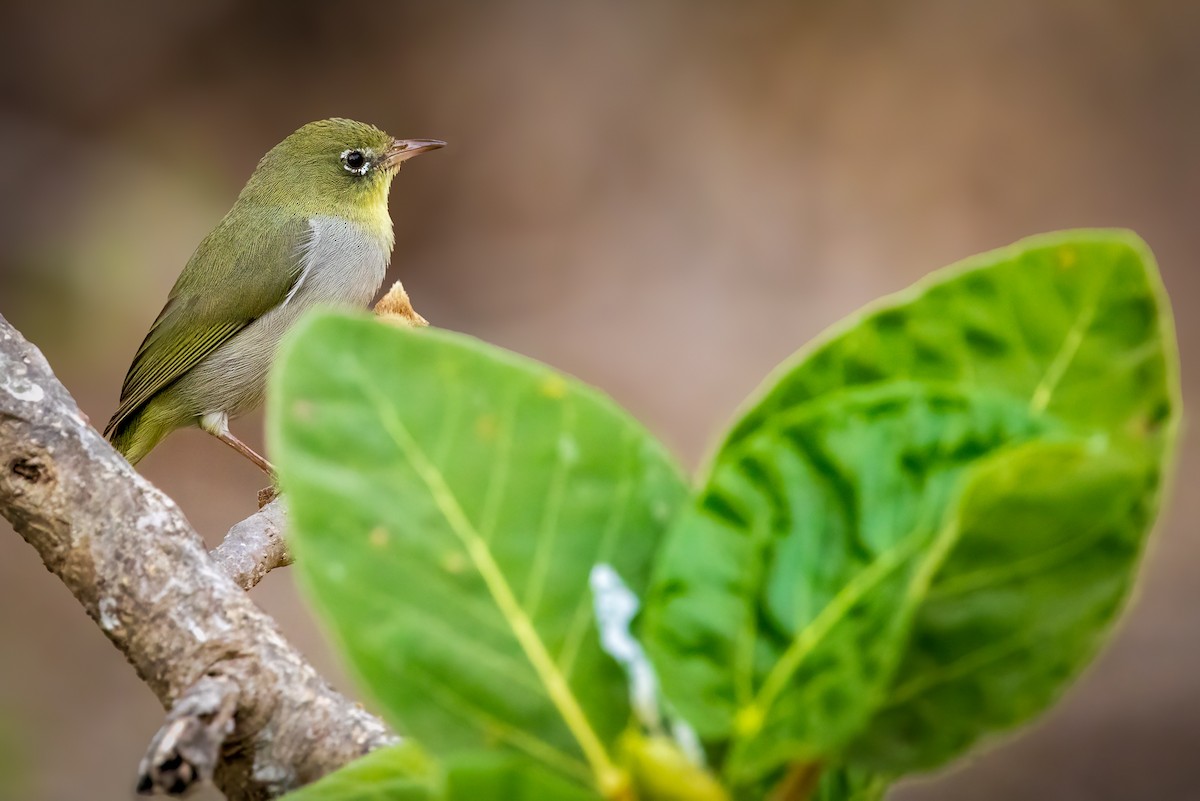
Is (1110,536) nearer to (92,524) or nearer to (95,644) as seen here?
(92,524)

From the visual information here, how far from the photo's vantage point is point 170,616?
109 centimetres

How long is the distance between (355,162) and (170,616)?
3.06 meters

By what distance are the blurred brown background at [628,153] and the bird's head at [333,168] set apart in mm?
1750

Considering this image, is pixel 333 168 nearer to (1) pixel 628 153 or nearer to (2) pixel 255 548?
(2) pixel 255 548

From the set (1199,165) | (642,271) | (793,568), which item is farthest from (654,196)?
(793,568)

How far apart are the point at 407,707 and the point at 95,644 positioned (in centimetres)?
492

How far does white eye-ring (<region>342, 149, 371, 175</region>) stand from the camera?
3959 millimetres

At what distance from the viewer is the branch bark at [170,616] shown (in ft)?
3.24

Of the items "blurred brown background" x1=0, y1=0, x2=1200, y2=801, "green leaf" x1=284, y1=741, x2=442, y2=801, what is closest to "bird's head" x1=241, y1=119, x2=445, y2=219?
"blurred brown background" x1=0, y1=0, x2=1200, y2=801

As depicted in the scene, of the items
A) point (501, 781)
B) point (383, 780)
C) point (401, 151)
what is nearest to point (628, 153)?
point (401, 151)

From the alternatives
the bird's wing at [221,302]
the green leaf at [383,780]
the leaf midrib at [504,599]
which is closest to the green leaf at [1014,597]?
the leaf midrib at [504,599]

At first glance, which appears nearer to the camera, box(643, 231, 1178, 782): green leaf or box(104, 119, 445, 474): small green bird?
box(643, 231, 1178, 782): green leaf

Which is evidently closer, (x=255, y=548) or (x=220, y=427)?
(x=255, y=548)

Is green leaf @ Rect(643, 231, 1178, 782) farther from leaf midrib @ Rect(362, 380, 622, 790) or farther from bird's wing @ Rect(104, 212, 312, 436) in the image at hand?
bird's wing @ Rect(104, 212, 312, 436)
